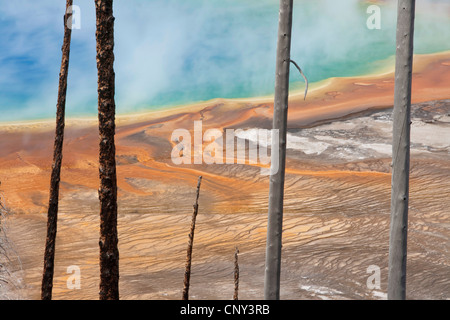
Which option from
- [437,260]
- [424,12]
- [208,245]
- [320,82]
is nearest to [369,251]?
[437,260]

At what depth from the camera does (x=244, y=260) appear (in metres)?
15.0

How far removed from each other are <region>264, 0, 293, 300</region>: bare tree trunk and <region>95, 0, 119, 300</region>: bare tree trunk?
1.63 m

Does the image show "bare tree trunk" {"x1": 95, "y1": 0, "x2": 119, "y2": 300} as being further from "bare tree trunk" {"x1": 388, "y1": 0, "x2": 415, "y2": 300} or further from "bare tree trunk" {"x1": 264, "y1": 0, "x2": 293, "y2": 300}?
"bare tree trunk" {"x1": 388, "y1": 0, "x2": 415, "y2": 300}

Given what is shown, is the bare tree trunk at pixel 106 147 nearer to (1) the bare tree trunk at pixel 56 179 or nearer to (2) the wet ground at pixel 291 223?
(1) the bare tree trunk at pixel 56 179

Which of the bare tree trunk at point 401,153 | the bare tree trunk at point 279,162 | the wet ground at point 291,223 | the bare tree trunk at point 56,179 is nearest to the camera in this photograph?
the bare tree trunk at point 401,153

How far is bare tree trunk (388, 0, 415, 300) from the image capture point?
5652 millimetres

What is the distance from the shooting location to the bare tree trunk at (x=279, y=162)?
18.9 feet

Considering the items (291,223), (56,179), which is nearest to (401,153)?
(56,179)

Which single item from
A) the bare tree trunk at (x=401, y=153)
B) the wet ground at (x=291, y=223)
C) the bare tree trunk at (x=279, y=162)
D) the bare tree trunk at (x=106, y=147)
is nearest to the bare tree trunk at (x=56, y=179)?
the wet ground at (x=291, y=223)

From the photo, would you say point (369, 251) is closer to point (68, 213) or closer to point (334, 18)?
point (68, 213)

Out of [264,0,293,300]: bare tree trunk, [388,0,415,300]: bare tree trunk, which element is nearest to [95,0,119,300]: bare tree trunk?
[264,0,293,300]: bare tree trunk

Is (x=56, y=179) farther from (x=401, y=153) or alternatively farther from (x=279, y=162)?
(x=401, y=153)

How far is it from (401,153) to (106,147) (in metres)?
3.00

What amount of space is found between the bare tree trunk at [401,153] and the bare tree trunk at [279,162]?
1114mm
